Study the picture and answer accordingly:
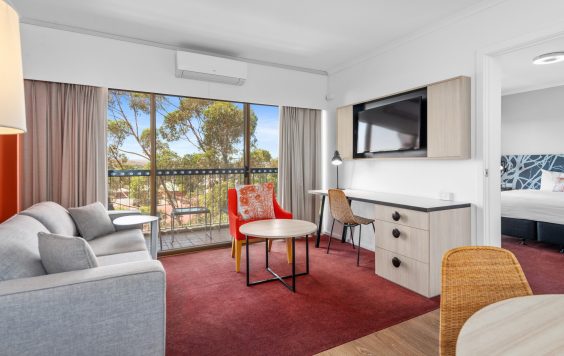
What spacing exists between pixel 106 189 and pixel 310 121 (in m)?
2.88

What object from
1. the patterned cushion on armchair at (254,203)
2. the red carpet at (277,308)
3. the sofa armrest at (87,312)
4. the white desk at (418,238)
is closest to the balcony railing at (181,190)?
the patterned cushion on armchair at (254,203)

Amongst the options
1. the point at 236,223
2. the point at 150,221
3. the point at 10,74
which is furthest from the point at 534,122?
the point at 10,74

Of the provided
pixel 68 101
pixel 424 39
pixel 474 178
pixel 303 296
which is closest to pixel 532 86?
pixel 424 39

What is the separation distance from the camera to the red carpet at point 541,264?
2.85 meters

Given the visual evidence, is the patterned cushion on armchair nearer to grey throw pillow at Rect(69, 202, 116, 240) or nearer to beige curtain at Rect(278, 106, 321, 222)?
beige curtain at Rect(278, 106, 321, 222)

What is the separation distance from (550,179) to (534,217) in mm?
1616

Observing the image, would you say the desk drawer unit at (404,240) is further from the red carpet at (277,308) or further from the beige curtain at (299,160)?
the beige curtain at (299,160)

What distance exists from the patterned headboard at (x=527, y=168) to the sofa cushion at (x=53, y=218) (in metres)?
6.89

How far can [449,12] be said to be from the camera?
2.99 metres

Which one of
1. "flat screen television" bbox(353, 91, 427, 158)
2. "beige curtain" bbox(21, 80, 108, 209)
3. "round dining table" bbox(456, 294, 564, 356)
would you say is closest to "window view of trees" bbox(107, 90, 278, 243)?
"beige curtain" bbox(21, 80, 108, 209)

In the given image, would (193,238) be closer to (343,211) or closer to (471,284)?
(343,211)

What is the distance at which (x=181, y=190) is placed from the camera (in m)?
4.47

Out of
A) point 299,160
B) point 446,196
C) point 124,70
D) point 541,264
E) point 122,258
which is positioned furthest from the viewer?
point 299,160

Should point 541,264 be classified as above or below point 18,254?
below
